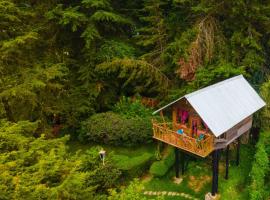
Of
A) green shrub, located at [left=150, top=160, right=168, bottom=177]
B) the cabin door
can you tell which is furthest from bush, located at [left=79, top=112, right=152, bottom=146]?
the cabin door

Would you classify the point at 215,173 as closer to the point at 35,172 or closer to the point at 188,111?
the point at 188,111

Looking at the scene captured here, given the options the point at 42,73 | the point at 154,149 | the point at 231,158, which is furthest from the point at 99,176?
the point at 231,158

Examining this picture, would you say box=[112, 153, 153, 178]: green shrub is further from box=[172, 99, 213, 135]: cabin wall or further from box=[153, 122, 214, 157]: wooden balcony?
box=[172, 99, 213, 135]: cabin wall

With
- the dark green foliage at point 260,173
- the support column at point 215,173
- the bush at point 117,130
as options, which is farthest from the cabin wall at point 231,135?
the bush at point 117,130

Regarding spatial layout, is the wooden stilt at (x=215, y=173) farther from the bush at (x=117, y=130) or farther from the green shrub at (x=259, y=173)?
the bush at (x=117, y=130)

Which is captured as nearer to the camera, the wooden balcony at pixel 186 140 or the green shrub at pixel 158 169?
the wooden balcony at pixel 186 140

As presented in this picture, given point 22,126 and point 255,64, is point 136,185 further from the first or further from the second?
point 255,64
